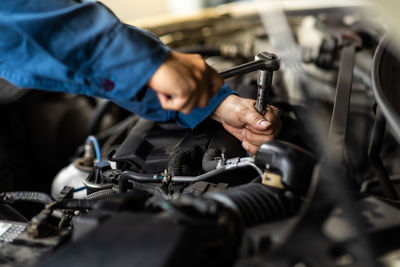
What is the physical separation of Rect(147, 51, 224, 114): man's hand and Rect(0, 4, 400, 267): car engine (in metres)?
0.14

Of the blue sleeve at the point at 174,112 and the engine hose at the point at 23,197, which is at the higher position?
the blue sleeve at the point at 174,112

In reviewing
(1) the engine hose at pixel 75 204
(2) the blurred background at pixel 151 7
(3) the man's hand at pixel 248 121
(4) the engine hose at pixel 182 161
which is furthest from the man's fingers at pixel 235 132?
(2) the blurred background at pixel 151 7

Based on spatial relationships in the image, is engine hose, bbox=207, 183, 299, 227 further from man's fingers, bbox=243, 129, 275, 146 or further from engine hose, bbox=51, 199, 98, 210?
man's fingers, bbox=243, 129, 275, 146

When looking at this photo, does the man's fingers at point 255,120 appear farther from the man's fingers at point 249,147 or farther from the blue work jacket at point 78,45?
the blue work jacket at point 78,45

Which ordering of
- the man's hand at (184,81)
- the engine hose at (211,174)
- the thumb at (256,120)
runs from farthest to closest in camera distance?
the thumb at (256,120), the engine hose at (211,174), the man's hand at (184,81)

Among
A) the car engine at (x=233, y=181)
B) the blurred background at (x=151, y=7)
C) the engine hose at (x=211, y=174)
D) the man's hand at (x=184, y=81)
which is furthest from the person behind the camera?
the blurred background at (x=151, y=7)

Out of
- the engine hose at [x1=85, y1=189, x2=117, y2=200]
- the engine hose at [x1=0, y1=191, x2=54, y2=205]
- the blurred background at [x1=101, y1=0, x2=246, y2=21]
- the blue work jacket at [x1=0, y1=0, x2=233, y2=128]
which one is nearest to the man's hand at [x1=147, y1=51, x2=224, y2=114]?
the blue work jacket at [x1=0, y1=0, x2=233, y2=128]

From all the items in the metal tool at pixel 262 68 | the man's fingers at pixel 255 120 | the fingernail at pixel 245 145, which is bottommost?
the fingernail at pixel 245 145

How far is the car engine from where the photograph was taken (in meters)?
0.47

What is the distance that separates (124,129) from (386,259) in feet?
3.02

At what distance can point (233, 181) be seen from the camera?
2.64ft

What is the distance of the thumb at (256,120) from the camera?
900mm

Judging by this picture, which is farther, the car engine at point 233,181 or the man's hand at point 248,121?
the man's hand at point 248,121

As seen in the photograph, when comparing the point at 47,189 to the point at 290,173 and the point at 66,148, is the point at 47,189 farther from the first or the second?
the point at 290,173
